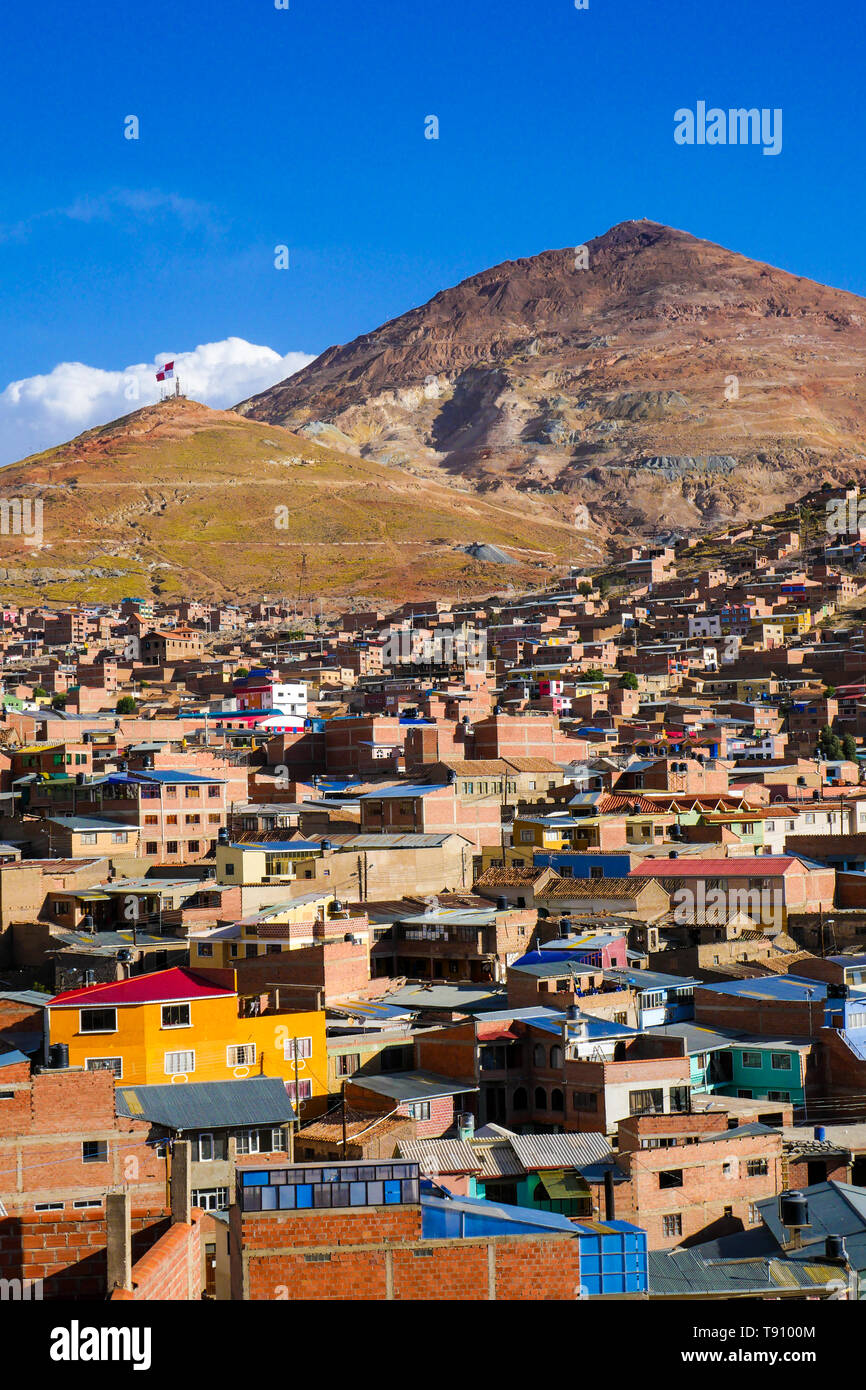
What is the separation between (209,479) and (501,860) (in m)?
143

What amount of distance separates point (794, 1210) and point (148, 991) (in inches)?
339

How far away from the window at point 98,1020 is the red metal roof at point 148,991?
107 millimetres

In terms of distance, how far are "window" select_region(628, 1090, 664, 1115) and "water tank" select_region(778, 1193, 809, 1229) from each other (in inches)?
202

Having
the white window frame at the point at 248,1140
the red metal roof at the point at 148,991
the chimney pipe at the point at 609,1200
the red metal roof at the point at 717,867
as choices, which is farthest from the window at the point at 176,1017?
the red metal roof at the point at 717,867

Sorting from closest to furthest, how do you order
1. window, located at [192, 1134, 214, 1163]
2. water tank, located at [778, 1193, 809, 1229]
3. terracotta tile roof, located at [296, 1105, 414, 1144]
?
water tank, located at [778, 1193, 809, 1229] → window, located at [192, 1134, 214, 1163] → terracotta tile roof, located at [296, 1105, 414, 1144]

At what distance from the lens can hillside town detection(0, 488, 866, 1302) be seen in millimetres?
12719

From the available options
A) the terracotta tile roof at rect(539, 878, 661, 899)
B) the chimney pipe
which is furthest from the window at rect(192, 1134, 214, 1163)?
the terracotta tile roof at rect(539, 878, 661, 899)

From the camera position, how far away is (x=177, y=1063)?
21297 millimetres

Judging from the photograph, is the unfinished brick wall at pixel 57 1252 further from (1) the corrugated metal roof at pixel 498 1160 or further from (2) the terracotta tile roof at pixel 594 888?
(2) the terracotta tile roof at pixel 594 888

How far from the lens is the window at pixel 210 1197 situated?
17719 millimetres

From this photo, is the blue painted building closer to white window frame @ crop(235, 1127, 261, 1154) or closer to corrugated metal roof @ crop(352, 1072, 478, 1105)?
white window frame @ crop(235, 1127, 261, 1154)
